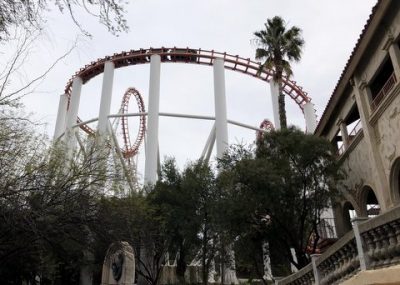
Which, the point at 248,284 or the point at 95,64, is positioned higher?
the point at 95,64

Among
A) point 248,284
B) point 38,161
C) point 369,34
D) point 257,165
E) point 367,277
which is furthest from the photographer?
point 248,284

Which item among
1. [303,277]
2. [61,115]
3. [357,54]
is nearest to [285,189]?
[357,54]

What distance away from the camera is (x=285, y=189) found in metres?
16.2

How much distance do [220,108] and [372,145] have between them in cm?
1809

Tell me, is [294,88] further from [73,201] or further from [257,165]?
[73,201]

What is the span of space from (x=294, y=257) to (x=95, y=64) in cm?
2647

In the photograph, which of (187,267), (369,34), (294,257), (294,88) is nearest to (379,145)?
(369,34)

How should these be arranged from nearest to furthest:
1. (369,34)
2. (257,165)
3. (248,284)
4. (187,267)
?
(369,34), (257,165), (248,284), (187,267)

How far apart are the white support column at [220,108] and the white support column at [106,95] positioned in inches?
331

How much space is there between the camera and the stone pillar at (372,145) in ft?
42.6

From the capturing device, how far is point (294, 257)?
56.6 ft

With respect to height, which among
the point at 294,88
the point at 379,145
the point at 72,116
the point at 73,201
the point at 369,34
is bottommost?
the point at 73,201

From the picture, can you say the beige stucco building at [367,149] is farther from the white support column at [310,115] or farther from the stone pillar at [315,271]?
the white support column at [310,115]

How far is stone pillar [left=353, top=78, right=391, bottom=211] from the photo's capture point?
42.6 feet
